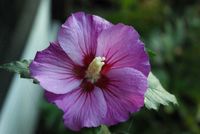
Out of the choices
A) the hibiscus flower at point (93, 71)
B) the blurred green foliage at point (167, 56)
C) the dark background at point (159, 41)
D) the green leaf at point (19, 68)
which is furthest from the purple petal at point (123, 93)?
the blurred green foliage at point (167, 56)

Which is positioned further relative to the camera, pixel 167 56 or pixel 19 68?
pixel 167 56

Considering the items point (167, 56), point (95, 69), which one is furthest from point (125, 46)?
point (167, 56)

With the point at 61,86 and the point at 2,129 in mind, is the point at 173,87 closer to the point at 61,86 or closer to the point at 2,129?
the point at 2,129

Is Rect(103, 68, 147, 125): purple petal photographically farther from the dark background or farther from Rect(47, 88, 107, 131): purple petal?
the dark background

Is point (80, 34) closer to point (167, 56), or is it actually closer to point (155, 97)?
point (155, 97)

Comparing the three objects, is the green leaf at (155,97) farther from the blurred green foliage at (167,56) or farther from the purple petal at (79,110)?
the blurred green foliage at (167,56)

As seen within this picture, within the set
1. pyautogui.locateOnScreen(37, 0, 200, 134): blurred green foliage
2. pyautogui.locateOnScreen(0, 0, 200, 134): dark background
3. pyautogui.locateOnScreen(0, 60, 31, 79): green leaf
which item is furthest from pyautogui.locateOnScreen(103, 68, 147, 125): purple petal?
pyautogui.locateOnScreen(37, 0, 200, 134): blurred green foliage

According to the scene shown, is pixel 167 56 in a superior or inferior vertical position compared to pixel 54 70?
inferior

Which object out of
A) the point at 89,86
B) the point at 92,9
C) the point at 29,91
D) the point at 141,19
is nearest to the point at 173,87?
the point at 141,19
